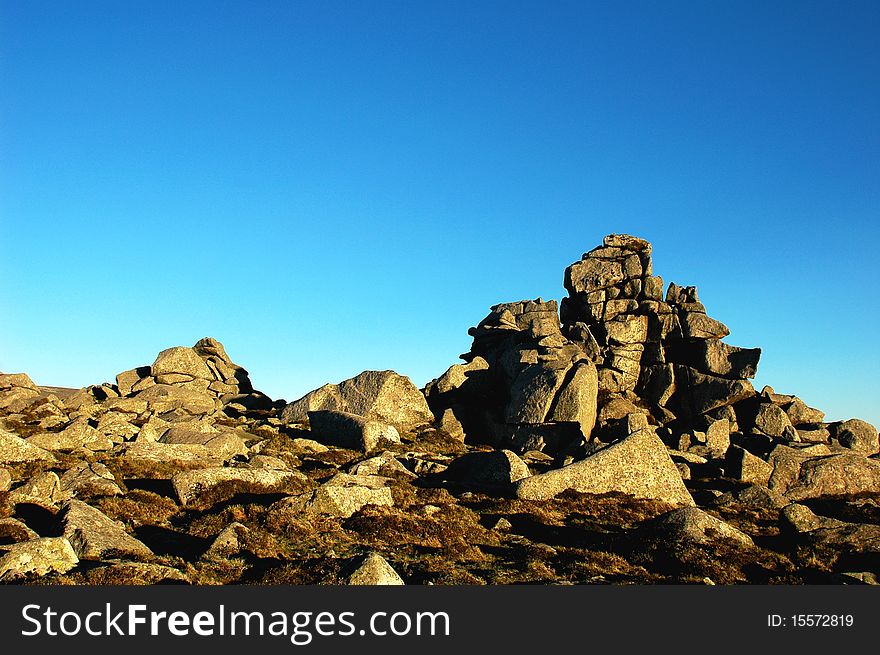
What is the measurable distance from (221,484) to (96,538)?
7740 millimetres

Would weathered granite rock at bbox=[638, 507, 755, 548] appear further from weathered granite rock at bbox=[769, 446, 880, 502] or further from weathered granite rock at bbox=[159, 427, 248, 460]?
weathered granite rock at bbox=[159, 427, 248, 460]

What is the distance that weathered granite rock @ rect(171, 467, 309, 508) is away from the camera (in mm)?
21766

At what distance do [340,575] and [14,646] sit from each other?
19.9ft

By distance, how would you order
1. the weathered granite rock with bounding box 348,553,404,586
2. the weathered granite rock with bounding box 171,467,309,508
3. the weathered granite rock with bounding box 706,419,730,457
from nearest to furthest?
the weathered granite rock with bounding box 348,553,404,586 → the weathered granite rock with bounding box 171,467,309,508 → the weathered granite rock with bounding box 706,419,730,457

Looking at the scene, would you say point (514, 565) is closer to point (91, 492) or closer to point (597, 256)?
point (91, 492)

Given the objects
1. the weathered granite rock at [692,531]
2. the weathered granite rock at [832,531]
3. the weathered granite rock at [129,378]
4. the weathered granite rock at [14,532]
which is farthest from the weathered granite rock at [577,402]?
the weathered granite rock at [129,378]

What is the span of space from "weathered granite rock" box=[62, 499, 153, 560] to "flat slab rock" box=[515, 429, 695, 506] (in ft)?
51.5

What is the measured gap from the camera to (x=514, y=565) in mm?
16812

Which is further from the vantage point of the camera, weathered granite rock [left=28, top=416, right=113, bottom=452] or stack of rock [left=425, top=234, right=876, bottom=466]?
stack of rock [left=425, top=234, right=876, bottom=466]

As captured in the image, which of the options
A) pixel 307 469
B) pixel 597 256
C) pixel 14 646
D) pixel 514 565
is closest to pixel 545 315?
pixel 597 256

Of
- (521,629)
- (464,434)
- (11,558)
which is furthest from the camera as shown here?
(464,434)

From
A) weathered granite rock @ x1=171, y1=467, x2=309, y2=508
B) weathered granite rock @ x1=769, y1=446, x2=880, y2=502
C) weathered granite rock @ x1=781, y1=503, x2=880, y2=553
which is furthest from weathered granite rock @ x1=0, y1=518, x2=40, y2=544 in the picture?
weathered granite rock @ x1=769, y1=446, x2=880, y2=502

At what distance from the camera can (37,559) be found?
1315 cm

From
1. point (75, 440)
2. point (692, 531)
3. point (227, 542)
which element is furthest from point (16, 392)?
point (692, 531)
